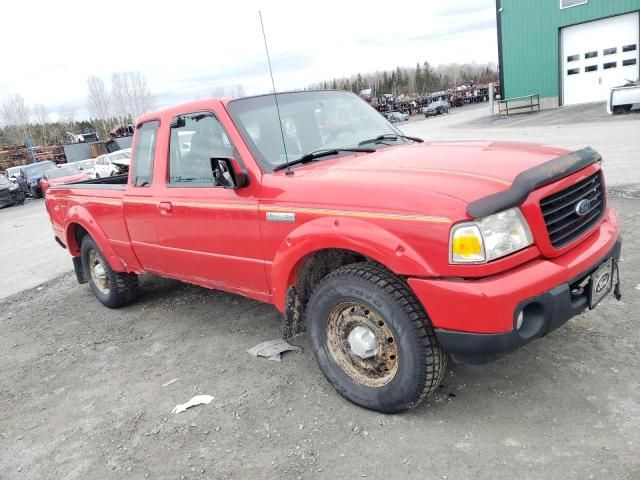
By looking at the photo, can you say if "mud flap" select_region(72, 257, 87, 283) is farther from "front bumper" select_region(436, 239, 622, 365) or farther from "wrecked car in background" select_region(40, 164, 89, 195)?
"wrecked car in background" select_region(40, 164, 89, 195)

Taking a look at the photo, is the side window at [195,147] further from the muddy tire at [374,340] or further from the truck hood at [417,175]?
the muddy tire at [374,340]

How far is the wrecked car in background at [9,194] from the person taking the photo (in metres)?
20.8

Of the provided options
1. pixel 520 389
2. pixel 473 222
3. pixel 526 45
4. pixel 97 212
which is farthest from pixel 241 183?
pixel 526 45

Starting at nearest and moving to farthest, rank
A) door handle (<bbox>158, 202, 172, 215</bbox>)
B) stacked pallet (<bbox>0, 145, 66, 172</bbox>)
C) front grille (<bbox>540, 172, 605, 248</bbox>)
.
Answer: front grille (<bbox>540, 172, 605, 248</bbox>) → door handle (<bbox>158, 202, 172, 215</bbox>) → stacked pallet (<bbox>0, 145, 66, 172</bbox>)

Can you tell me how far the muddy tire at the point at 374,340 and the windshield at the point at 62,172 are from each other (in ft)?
64.6

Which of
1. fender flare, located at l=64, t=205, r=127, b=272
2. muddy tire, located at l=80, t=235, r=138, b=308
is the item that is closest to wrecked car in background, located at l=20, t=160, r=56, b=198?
muddy tire, located at l=80, t=235, r=138, b=308

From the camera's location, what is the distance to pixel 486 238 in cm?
253

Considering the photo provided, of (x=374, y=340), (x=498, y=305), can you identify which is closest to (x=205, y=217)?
(x=374, y=340)

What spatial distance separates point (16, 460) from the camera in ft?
10.5

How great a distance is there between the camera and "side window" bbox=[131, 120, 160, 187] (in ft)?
14.8

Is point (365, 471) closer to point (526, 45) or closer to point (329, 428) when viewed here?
point (329, 428)

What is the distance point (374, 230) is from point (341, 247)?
9.9 inches

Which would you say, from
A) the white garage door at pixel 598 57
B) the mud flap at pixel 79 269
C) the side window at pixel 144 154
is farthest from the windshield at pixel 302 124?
the white garage door at pixel 598 57

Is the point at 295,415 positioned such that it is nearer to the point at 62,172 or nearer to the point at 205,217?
the point at 205,217
